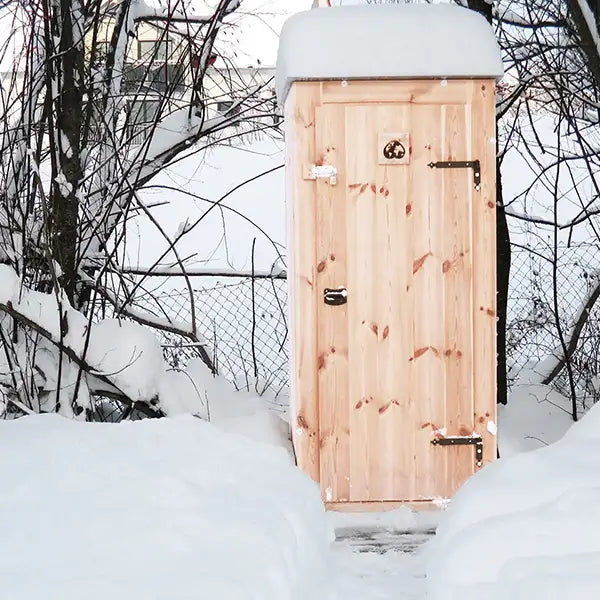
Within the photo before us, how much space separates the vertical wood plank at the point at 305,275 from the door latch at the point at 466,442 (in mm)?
598

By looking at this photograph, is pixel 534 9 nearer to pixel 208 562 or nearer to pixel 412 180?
pixel 412 180

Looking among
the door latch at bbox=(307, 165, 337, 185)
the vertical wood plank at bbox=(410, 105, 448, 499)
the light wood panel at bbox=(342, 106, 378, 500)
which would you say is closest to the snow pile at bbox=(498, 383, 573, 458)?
the vertical wood plank at bbox=(410, 105, 448, 499)

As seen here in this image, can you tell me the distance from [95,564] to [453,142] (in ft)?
8.92

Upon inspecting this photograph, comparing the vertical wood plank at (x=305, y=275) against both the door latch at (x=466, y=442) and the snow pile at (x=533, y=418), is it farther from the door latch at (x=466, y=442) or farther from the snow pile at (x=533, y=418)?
the snow pile at (x=533, y=418)

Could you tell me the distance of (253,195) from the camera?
15328 mm

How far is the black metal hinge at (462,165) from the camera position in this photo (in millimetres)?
4398

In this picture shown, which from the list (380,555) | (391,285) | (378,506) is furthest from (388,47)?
(380,555)

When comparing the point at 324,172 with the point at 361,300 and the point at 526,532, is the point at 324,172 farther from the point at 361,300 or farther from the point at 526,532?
the point at 526,532

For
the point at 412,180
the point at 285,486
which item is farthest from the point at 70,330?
the point at 412,180

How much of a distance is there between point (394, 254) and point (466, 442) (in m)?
0.97

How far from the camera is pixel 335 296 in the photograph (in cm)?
440

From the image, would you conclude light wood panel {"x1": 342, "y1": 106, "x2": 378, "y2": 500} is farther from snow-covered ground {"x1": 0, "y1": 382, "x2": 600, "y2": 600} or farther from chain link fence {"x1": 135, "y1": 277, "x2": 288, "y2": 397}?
chain link fence {"x1": 135, "y1": 277, "x2": 288, "y2": 397}

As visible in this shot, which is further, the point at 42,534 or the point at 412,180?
the point at 412,180

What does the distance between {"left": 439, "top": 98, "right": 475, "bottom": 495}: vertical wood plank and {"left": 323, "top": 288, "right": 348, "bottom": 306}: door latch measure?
1.60 feet
